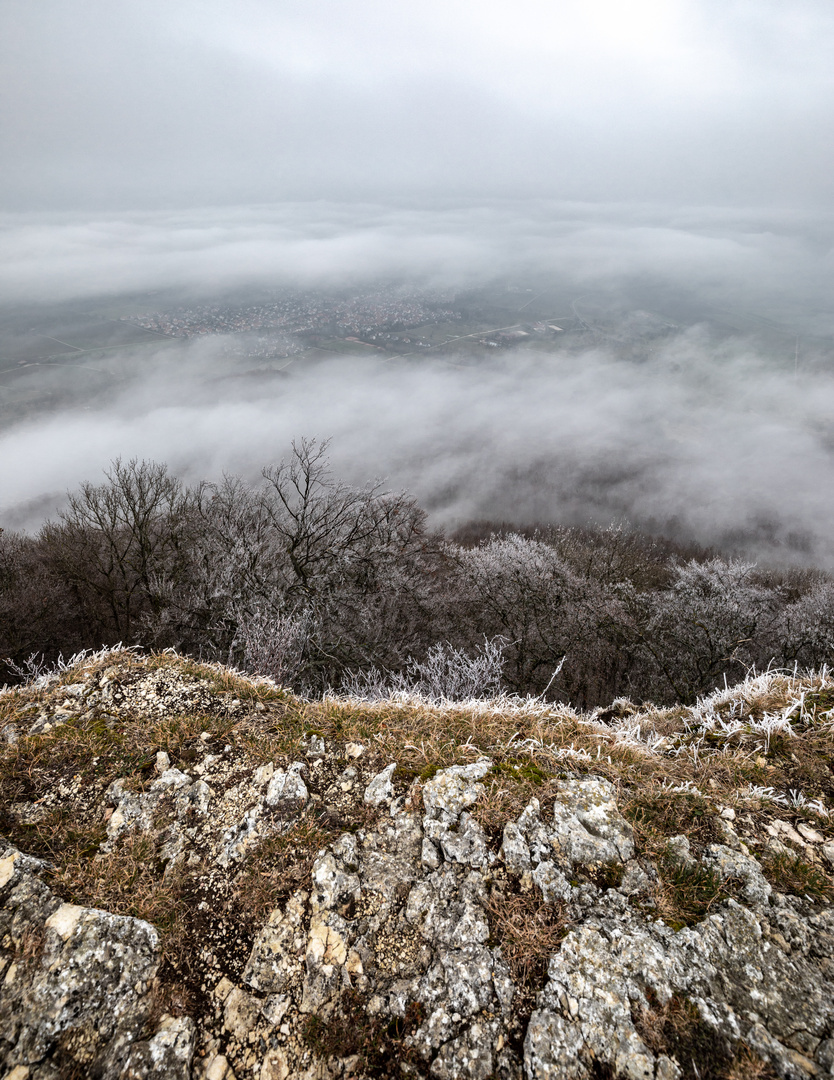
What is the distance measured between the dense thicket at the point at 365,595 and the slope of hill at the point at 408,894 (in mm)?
15134

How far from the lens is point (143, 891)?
10.6 feet

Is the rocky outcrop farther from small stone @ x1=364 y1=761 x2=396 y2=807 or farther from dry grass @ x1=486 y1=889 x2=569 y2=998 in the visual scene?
dry grass @ x1=486 y1=889 x2=569 y2=998

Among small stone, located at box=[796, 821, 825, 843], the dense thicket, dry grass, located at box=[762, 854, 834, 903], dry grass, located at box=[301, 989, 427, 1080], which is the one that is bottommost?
the dense thicket

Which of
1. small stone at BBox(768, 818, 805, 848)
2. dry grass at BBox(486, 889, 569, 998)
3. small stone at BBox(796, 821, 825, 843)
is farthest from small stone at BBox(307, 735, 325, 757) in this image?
small stone at BBox(796, 821, 825, 843)

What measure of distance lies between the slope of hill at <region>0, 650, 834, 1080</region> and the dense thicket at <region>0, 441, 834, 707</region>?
15.1m

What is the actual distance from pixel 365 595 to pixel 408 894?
19.3 metres

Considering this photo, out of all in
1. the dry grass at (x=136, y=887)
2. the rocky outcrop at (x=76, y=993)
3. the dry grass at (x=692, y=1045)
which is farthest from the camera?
the dry grass at (x=136, y=887)

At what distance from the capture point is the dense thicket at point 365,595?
835 inches

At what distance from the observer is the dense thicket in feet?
69.6

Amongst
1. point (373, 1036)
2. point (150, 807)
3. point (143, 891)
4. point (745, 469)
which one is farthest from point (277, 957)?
point (745, 469)

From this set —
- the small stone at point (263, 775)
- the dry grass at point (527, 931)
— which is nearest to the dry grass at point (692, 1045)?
the dry grass at point (527, 931)

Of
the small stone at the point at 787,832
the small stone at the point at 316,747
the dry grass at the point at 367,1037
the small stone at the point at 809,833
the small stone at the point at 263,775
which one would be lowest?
the small stone at the point at 809,833

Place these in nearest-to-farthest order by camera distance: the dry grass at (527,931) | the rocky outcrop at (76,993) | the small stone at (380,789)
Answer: the rocky outcrop at (76,993) < the dry grass at (527,931) < the small stone at (380,789)

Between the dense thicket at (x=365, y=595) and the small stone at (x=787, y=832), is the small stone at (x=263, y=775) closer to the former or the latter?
the small stone at (x=787, y=832)
